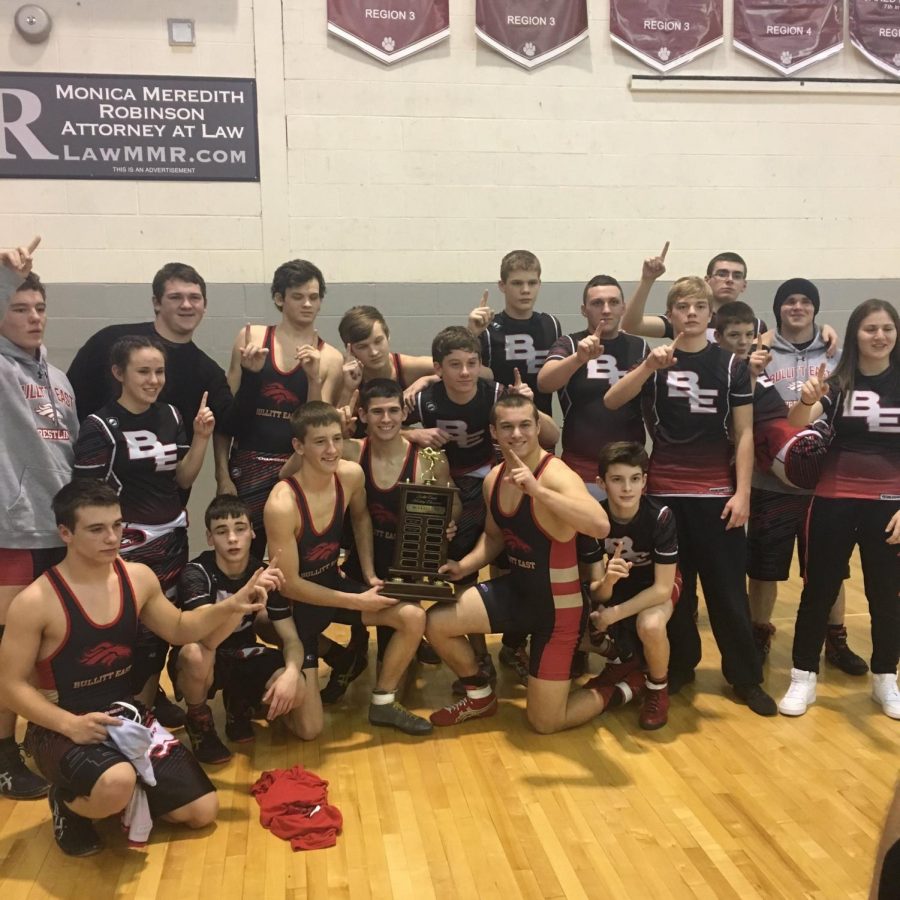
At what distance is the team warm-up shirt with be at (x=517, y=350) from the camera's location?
431 cm

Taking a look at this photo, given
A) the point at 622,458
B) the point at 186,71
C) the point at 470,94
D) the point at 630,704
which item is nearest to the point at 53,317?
the point at 186,71

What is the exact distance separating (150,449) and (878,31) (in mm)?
5615

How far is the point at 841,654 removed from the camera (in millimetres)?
4137

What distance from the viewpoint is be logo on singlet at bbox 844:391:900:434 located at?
3529mm

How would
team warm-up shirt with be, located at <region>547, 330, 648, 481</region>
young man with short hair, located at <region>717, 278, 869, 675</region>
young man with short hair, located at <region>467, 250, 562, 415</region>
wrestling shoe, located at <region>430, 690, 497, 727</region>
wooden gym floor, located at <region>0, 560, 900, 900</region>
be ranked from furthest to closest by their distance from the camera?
young man with short hair, located at <region>467, 250, 562, 415</region> → young man with short hair, located at <region>717, 278, 869, 675</region> → team warm-up shirt with be, located at <region>547, 330, 648, 481</region> → wrestling shoe, located at <region>430, 690, 497, 727</region> → wooden gym floor, located at <region>0, 560, 900, 900</region>

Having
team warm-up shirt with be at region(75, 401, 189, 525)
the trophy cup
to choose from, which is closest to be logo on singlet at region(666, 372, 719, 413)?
the trophy cup

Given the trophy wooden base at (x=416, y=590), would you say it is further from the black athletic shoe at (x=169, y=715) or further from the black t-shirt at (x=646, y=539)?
the black athletic shoe at (x=169, y=715)

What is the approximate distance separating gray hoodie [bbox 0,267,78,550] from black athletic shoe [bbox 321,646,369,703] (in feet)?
4.48

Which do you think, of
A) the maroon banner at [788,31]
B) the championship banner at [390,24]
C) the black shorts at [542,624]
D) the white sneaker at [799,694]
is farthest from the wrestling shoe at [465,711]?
the maroon banner at [788,31]

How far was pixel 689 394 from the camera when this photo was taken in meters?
3.72

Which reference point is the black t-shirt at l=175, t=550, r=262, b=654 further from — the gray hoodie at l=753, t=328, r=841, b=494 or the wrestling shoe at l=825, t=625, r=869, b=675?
the wrestling shoe at l=825, t=625, r=869, b=675

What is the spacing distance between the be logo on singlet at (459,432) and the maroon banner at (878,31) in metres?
4.29

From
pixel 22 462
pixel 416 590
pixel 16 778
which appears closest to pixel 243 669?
pixel 416 590

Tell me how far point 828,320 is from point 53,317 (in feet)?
17.4
